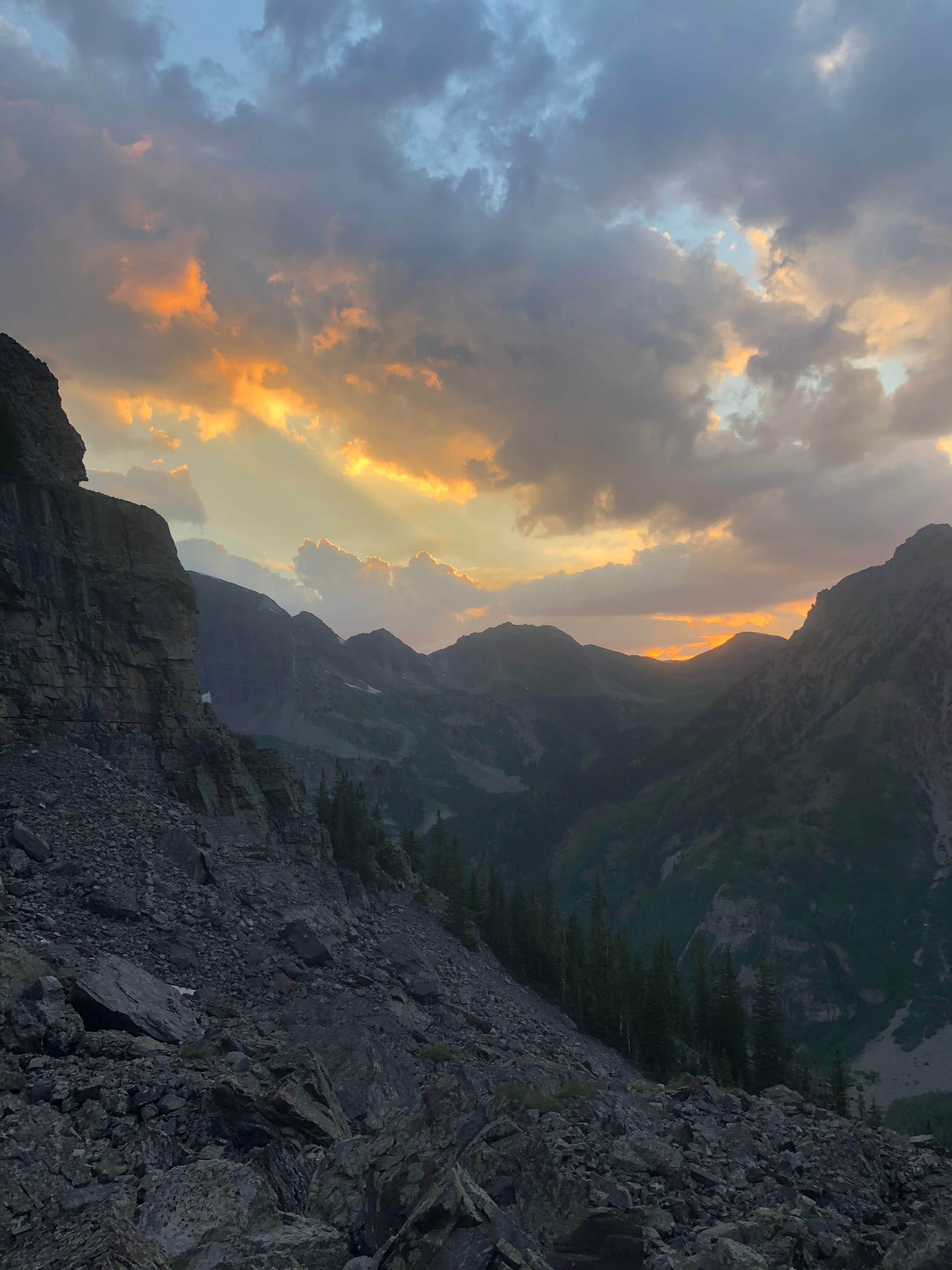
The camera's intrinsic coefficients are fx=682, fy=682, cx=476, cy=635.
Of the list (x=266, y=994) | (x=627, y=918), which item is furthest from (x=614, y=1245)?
(x=627, y=918)

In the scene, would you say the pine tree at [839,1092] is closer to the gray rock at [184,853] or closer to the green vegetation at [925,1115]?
the green vegetation at [925,1115]

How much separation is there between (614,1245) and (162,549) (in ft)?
170

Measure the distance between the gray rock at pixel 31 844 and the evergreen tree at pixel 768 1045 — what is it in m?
66.4

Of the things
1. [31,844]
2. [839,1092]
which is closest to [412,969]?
[31,844]

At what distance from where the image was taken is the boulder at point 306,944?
35.7 m

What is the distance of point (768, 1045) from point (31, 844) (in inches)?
2715

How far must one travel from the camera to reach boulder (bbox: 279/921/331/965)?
35719 mm

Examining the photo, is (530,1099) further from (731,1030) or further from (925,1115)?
(925,1115)

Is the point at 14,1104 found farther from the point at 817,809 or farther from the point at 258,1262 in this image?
the point at 817,809

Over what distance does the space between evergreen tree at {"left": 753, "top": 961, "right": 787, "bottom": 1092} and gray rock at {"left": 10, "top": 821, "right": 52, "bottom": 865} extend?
66360mm

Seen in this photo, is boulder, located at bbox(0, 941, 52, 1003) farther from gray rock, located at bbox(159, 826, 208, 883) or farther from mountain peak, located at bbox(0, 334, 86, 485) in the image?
mountain peak, located at bbox(0, 334, 86, 485)

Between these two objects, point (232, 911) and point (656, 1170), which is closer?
point (656, 1170)

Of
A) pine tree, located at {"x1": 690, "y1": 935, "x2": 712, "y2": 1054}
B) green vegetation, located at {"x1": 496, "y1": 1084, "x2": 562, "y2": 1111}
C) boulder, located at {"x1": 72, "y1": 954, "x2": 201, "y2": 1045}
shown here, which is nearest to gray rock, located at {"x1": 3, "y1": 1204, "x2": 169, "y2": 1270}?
green vegetation, located at {"x1": 496, "y1": 1084, "x2": 562, "y2": 1111}

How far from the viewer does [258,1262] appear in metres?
11.1
